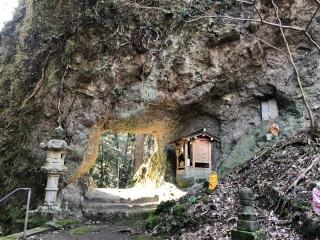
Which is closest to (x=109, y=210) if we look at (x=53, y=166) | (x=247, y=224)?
(x=53, y=166)

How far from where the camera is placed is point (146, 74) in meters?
13.0

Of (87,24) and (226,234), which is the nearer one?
(226,234)

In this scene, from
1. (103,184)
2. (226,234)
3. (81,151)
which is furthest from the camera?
(103,184)

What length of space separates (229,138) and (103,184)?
1224cm

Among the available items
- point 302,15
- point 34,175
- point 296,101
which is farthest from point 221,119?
point 34,175

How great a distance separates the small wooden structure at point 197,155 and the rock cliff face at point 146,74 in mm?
778

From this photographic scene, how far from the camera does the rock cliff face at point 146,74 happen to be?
40.9ft

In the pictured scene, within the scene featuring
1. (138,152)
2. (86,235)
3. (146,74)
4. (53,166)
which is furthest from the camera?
(138,152)

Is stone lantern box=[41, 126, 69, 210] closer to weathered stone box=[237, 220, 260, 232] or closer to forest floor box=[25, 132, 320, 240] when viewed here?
forest floor box=[25, 132, 320, 240]

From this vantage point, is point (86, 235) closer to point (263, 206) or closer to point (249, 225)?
point (263, 206)

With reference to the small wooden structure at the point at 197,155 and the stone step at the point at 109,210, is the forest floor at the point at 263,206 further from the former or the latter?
the small wooden structure at the point at 197,155

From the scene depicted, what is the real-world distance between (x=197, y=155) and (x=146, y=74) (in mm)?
3842

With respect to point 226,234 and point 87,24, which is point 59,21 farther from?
point 226,234

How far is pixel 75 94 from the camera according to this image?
12.6 metres
